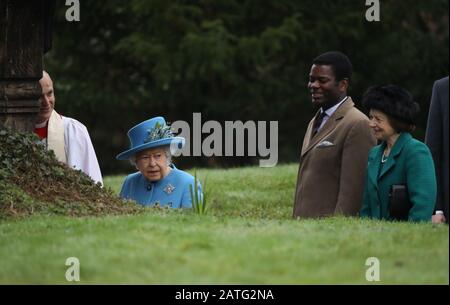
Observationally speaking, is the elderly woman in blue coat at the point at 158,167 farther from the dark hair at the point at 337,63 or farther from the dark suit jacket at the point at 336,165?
the dark hair at the point at 337,63

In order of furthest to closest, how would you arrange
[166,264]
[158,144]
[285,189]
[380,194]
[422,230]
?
[285,189]
[158,144]
[380,194]
[422,230]
[166,264]

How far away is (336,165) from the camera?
901 cm

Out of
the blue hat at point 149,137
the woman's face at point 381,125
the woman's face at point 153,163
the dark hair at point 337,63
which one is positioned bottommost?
the woman's face at point 153,163

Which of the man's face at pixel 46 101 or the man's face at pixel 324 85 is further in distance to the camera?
the man's face at pixel 46 101

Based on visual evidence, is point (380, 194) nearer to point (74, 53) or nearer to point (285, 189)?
point (285, 189)

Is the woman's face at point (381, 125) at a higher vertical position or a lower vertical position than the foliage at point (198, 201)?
higher

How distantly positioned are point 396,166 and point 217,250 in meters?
2.28

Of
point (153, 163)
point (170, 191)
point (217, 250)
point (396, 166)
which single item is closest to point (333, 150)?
point (396, 166)

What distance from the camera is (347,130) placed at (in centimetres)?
891

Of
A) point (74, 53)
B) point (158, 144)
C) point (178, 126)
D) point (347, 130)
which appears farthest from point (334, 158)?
point (74, 53)

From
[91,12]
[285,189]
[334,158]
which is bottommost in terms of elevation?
[285,189]

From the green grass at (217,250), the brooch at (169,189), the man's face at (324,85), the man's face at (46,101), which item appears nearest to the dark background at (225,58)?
the man's face at (46,101)

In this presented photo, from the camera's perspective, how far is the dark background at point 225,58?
21.6 meters

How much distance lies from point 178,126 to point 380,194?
13.5 metres
